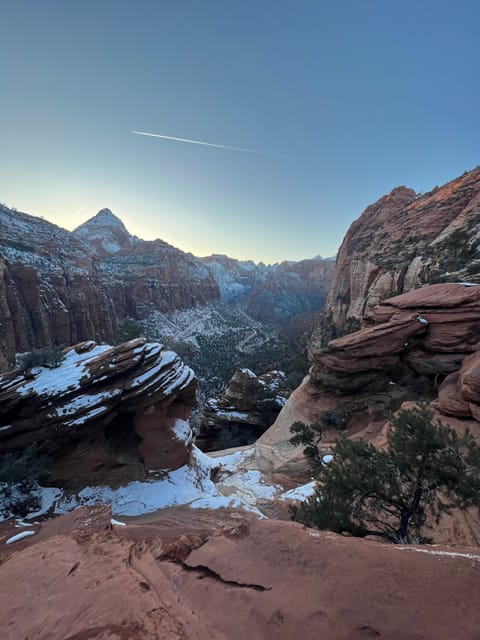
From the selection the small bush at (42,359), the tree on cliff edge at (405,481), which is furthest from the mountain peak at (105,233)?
the tree on cliff edge at (405,481)

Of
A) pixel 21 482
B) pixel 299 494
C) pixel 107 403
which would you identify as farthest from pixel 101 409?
pixel 299 494

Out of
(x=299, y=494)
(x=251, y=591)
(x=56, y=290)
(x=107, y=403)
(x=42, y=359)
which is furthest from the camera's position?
(x=56, y=290)

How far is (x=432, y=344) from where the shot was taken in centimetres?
1312

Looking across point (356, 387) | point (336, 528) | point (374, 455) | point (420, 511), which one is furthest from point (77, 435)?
point (356, 387)

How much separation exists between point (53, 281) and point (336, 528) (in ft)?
152

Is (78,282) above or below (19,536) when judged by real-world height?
above

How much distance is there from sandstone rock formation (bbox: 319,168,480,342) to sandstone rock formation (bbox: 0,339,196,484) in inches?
543

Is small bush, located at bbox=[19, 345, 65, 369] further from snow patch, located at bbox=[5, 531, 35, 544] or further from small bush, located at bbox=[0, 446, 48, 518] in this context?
snow patch, located at bbox=[5, 531, 35, 544]

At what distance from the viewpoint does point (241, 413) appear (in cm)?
2347

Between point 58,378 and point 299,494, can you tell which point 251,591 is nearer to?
point 58,378

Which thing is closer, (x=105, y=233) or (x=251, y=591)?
(x=251, y=591)

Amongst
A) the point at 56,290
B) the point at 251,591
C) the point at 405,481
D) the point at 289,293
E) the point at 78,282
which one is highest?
the point at 78,282

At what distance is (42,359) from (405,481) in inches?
408

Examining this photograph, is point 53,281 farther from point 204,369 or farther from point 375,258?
point 375,258
